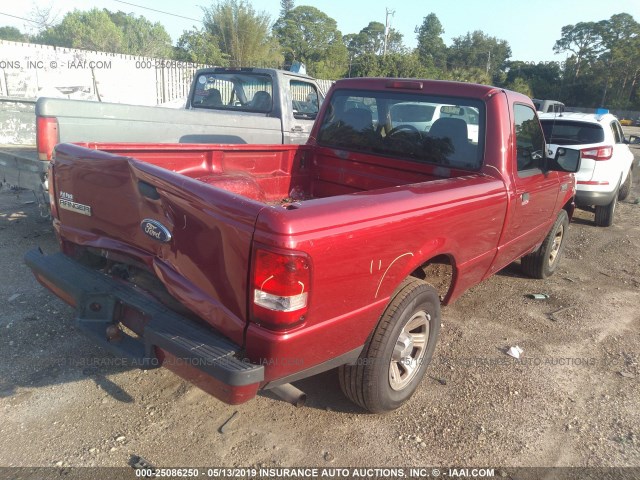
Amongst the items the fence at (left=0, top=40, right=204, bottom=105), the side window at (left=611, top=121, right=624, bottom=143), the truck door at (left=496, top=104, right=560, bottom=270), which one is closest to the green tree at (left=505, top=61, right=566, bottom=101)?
the fence at (left=0, top=40, right=204, bottom=105)

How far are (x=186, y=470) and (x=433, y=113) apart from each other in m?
2.97

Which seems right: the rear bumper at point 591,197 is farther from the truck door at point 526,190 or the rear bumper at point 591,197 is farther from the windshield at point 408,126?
the windshield at point 408,126

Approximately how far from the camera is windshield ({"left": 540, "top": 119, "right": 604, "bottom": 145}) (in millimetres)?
7508

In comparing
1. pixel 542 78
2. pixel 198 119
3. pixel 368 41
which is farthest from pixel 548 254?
pixel 368 41

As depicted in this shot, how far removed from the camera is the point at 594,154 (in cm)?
729

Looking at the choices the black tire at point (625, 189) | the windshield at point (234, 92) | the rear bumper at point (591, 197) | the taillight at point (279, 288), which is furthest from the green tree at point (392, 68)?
the taillight at point (279, 288)

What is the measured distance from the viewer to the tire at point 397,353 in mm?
2615

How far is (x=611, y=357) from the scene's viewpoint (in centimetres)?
382

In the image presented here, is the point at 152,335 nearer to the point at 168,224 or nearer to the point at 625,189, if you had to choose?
the point at 168,224


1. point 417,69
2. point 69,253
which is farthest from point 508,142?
point 417,69

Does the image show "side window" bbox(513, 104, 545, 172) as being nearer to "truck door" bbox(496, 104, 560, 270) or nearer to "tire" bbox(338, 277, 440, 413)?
"truck door" bbox(496, 104, 560, 270)

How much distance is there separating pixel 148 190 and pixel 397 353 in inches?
65.1

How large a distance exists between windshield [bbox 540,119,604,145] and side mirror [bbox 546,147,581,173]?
387cm

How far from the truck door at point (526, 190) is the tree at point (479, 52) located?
7280 centimetres
